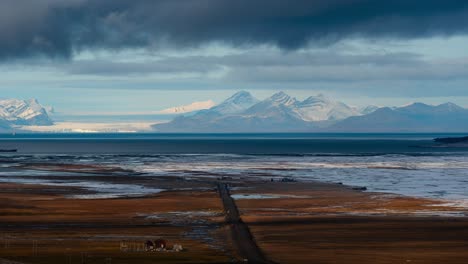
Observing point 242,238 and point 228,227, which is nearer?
point 242,238

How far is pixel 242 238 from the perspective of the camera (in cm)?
5550

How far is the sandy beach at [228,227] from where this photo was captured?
4834cm

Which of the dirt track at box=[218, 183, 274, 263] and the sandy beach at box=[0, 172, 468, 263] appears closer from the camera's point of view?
the dirt track at box=[218, 183, 274, 263]

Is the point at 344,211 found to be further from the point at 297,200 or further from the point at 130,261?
the point at 130,261

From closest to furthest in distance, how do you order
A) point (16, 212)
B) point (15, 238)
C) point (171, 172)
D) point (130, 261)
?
point (130, 261)
point (15, 238)
point (16, 212)
point (171, 172)

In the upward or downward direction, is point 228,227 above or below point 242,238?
below

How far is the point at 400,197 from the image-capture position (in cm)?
8362

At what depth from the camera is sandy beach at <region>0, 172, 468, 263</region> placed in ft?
159

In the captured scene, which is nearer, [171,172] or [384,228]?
[384,228]

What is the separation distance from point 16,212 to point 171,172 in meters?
62.6

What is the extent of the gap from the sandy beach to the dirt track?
1.35 feet

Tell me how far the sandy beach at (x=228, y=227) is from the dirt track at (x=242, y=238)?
41 centimetres

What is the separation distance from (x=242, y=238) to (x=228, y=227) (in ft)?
20.2

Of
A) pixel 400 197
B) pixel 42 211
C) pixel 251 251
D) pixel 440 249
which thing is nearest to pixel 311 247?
pixel 251 251
